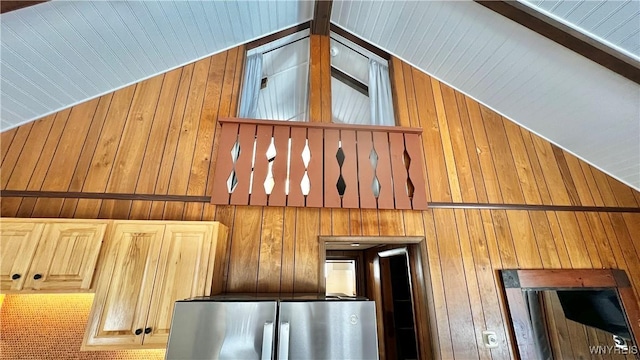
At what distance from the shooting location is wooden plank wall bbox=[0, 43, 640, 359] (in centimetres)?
210

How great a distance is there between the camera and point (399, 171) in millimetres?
2441

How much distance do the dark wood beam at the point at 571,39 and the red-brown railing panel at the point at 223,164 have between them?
2471 millimetres

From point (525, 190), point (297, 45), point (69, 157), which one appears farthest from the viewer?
point (297, 45)

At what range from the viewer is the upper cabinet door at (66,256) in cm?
167

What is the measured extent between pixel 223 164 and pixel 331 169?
932mm

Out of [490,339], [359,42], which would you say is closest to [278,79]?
[359,42]

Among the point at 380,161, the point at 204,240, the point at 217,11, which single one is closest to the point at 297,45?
the point at 217,11

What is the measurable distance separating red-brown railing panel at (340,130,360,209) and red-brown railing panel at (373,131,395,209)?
0.66 feet

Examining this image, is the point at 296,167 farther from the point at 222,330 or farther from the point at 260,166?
the point at 222,330

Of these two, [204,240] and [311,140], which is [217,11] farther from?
[204,240]

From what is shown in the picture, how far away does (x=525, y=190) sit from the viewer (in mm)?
2586

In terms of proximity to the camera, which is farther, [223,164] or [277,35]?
[277,35]

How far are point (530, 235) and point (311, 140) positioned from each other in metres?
2.15

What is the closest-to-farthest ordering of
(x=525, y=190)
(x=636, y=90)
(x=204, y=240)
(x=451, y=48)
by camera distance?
(x=204, y=240) → (x=636, y=90) → (x=525, y=190) → (x=451, y=48)
